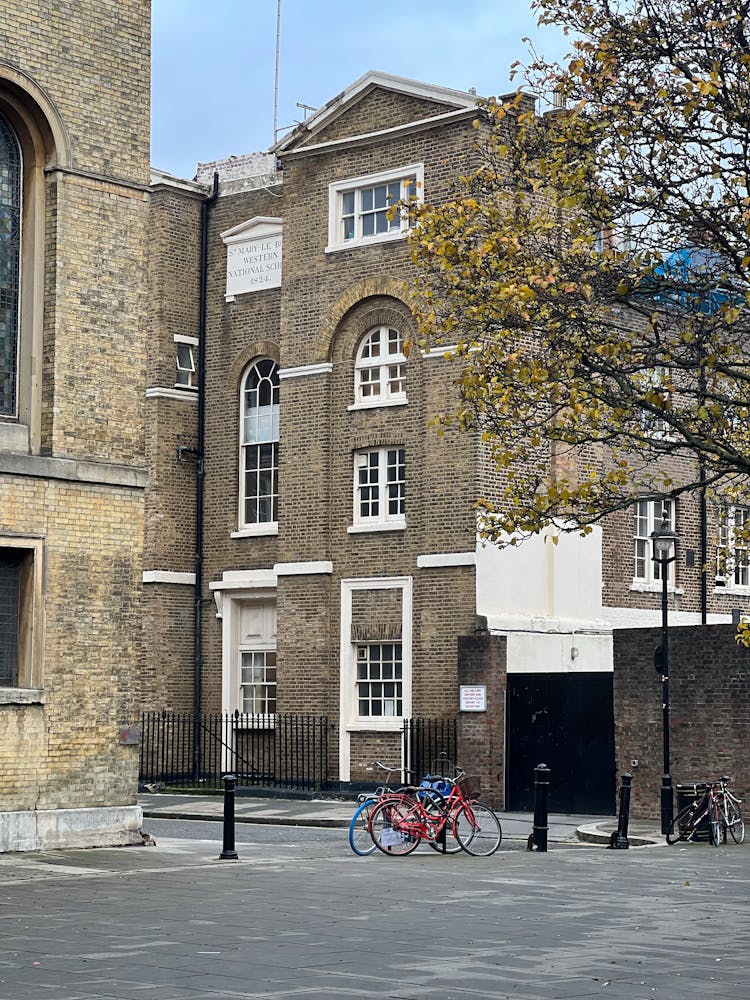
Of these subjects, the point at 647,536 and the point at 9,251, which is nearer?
the point at 9,251

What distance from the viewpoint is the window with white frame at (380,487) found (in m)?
31.0

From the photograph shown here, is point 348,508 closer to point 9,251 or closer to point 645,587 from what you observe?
point 645,587

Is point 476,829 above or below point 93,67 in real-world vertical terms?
below

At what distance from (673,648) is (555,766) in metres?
4.08

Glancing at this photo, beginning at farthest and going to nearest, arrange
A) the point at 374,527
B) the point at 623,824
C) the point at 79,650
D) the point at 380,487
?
1. the point at 380,487
2. the point at 374,527
3. the point at 623,824
4. the point at 79,650

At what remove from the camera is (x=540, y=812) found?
20.0 m

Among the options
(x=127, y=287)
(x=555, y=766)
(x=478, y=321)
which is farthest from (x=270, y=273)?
(x=478, y=321)

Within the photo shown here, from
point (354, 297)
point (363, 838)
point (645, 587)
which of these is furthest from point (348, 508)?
point (363, 838)

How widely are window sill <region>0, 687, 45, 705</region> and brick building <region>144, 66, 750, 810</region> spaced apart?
10.9m

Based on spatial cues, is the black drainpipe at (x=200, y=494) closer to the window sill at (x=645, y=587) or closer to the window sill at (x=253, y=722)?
the window sill at (x=253, y=722)

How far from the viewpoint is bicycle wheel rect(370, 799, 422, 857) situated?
18.6 meters

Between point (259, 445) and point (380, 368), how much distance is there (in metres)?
3.96

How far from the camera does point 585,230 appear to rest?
14781 millimetres

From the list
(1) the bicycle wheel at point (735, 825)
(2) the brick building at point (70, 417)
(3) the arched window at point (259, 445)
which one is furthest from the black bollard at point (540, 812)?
(3) the arched window at point (259, 445)
